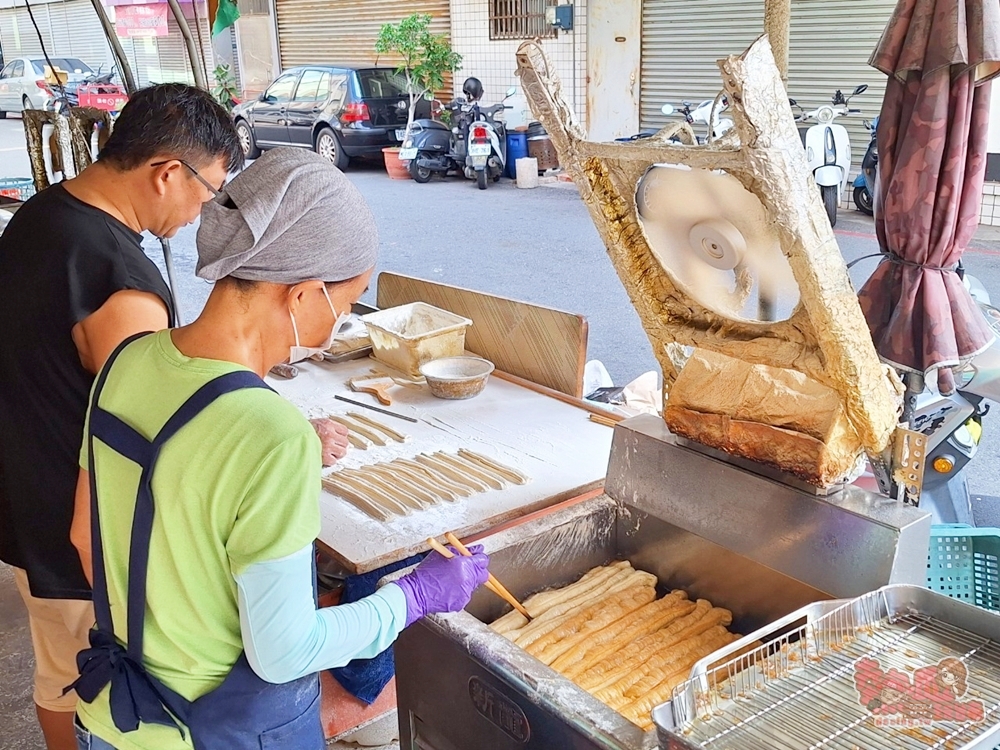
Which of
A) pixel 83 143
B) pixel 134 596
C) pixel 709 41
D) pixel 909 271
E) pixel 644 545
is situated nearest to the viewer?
pixel 134 596

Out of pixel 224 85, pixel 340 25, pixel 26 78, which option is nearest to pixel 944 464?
pixel 340 25

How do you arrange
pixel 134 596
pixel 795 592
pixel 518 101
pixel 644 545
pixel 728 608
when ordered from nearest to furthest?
1. pixel 134 596
2. pixel 795 592
3. pixel 728 608
4. pixel 644 545
5. pixel 518 101

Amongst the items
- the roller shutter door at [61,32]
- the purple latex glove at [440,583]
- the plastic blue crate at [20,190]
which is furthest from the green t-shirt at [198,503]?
the roller shutter door at [61,32]

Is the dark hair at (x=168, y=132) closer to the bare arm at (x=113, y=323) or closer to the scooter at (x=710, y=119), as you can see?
the bare arm at (x=113, y=323)

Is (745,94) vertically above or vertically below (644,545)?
above

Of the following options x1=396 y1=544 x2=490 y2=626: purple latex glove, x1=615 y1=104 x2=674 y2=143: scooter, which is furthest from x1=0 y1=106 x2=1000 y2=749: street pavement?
x1=396 y1=544 x2=490 y2=626: purple latex glove

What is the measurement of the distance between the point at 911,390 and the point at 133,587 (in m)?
2.15

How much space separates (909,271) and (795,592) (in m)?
1.15

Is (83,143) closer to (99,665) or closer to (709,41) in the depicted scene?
(99,665)

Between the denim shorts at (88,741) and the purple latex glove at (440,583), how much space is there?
0.55m

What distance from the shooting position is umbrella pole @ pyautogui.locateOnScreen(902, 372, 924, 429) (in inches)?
99.3

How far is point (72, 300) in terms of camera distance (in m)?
1.91

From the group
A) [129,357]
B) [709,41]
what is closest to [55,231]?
[129,357]

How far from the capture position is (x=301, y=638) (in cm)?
127
